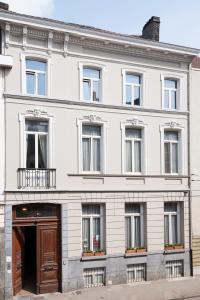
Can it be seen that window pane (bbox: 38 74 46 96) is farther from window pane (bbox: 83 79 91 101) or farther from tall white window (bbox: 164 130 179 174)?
tall white window (bbox: 164 130 179 174)

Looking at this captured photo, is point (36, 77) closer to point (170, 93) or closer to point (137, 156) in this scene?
point (137, 156)

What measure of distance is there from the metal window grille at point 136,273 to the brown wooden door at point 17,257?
4.90m

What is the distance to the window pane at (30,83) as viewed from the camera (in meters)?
16.9

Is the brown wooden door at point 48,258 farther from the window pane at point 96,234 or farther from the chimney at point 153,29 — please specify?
the chimney at point 153,29

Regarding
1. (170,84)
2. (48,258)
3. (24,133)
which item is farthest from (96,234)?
(170,84)

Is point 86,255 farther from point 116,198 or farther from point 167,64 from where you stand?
point 167,64

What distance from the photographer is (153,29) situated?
20812 mm

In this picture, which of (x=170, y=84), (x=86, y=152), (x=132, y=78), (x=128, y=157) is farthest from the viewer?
(x=170, y=84)

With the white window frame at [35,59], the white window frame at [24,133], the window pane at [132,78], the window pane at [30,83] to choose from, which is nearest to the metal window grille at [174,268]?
the white window frame at [24,133]

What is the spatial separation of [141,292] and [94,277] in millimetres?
2150

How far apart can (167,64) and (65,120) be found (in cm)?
617

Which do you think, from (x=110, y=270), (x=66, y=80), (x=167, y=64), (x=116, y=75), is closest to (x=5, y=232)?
(x=110, y=270)

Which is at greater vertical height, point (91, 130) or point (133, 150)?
point (91, 130)

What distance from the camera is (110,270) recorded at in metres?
17.8
